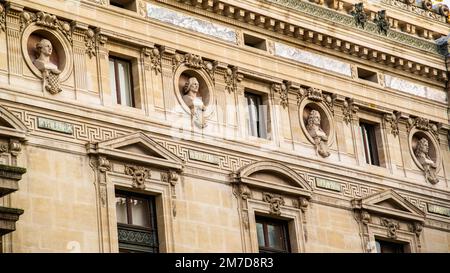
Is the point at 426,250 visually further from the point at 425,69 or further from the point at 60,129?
the point at 60,129

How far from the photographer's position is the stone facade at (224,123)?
4025 centimetres

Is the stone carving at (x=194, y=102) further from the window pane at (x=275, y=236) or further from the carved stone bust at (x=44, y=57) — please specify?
the carved stone bust at (x=44, y=57)

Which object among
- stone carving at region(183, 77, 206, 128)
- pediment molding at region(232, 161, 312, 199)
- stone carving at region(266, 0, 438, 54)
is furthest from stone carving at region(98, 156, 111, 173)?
stone carving at region(266, 0, 438, 54)

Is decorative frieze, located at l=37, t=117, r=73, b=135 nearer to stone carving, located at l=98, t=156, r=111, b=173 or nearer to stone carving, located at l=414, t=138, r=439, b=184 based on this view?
stone carving, located at l=98, t=156, r=111, b=173

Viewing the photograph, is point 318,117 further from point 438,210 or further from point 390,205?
point 438,210

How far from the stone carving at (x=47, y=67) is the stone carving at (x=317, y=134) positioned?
7949mm

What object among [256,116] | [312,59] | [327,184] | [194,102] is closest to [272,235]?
[327,184]

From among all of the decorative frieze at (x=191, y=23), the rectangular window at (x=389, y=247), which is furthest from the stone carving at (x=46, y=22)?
the rectangular window at (x=389, y=247)

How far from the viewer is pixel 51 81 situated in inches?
1609

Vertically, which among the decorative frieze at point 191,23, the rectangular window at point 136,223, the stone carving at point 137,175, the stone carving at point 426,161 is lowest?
the rectangular window at point 136,223

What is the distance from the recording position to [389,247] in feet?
154

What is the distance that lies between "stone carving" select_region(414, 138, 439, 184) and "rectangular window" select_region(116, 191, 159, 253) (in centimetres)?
976
